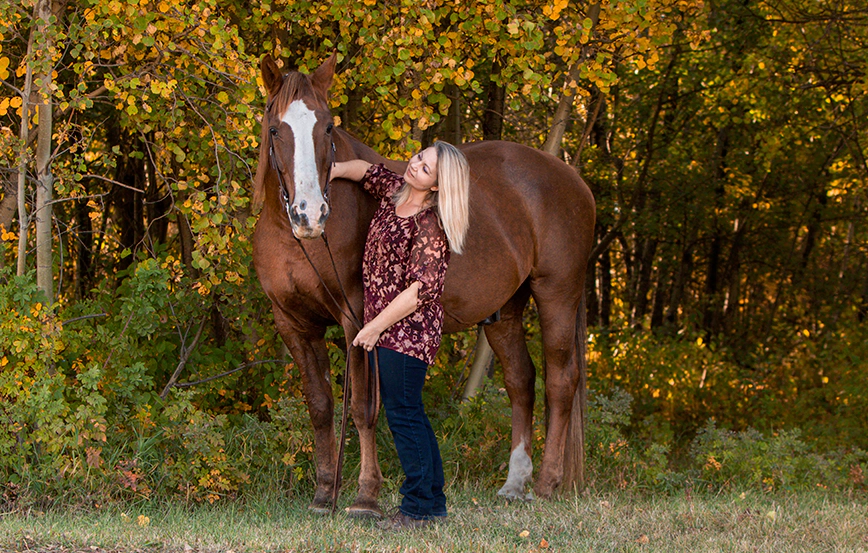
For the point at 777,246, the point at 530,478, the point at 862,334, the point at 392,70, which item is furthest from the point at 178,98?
the point at 777,246

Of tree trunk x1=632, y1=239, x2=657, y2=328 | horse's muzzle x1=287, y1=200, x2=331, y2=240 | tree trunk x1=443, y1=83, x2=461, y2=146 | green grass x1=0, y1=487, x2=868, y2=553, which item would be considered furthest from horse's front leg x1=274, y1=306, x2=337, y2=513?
tree trunk x1=632, y1=239, x2=657, y2=328

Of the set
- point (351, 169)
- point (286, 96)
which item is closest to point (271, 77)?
point (286, 96)

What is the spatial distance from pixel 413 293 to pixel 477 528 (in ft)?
4.47

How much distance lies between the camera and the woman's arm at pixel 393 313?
156 inches

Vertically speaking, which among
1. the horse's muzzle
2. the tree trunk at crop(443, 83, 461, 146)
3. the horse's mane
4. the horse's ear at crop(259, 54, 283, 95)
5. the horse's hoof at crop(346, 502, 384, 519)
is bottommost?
the horse's hoof at crop(346, 502, 384, 519)

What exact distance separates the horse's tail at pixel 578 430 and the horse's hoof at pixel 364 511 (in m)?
1.72

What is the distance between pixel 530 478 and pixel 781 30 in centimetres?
730

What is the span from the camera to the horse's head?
387 cm

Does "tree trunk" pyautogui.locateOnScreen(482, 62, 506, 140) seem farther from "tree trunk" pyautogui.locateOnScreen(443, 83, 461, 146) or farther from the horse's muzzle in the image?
the horse's muzzle

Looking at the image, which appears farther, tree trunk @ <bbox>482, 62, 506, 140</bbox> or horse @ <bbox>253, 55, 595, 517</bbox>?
tree trunk @ <bbox>482, 62, 506, 140</bbox>

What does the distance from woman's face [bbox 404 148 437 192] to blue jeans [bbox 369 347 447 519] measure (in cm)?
81

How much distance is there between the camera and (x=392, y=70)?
5.36m

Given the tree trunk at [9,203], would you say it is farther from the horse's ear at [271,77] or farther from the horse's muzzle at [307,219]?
the horse's muzzle at [307,219]

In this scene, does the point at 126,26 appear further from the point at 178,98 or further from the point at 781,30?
the point at 781,30
